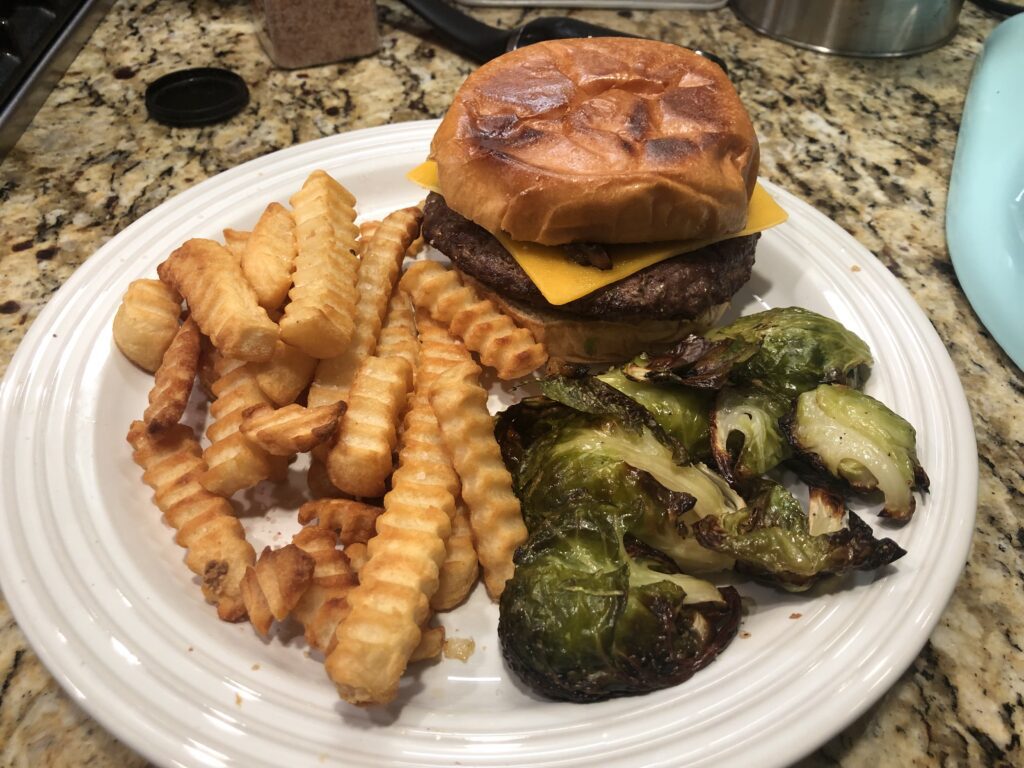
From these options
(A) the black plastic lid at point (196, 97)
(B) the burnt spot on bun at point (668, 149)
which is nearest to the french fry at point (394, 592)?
(B) the burnt spot on bun at point (668, 149)

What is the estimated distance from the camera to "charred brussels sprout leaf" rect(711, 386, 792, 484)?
229 centimetres

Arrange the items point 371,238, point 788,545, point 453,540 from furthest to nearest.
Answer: point 371,238
point 453,540
point 788,545

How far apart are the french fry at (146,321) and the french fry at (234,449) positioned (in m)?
0.36

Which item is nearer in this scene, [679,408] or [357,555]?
[357,555]

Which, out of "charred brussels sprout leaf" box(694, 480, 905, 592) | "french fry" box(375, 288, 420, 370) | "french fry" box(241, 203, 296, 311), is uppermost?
"french fry" box(241, 203, 296, 311)

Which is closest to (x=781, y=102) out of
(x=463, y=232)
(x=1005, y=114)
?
(x=1005, y=114)

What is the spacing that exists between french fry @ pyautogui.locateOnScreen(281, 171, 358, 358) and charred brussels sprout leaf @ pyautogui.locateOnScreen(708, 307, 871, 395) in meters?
1.26

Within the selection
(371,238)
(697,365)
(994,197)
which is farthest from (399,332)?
(994,197)

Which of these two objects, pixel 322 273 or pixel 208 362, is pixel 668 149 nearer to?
pixel 322 273

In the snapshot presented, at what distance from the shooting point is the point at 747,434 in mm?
2316

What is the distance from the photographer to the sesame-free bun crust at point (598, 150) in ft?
8.16

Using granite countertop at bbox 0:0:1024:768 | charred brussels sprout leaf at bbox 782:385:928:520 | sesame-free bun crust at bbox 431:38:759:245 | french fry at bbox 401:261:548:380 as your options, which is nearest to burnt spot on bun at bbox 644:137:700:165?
sesame-free bun crust at bbox 431:38:759:245

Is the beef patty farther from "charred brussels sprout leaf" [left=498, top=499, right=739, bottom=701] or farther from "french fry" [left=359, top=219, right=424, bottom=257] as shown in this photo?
"charred brussels sprout leaf" [left=498, top=499, right=739, bottom=701]

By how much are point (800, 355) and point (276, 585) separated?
5.79 ft
